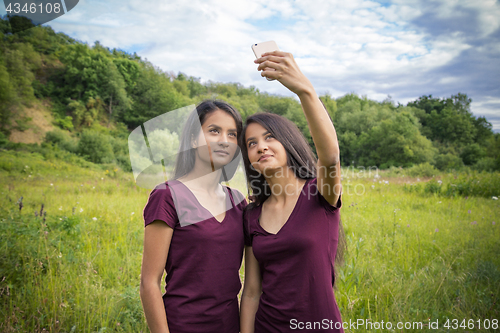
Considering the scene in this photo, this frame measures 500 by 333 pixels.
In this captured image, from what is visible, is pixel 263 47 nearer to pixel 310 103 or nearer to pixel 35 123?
pixel 310 103

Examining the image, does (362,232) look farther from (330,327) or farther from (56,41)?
(56,41)

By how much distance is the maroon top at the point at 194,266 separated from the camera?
1240mm

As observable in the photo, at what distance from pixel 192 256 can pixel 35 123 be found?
Answer: 108 ft

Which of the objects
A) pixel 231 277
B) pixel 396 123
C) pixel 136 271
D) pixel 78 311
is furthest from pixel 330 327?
pixel 396 123

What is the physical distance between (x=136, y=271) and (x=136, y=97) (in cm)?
2733

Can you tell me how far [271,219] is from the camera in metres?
1.46

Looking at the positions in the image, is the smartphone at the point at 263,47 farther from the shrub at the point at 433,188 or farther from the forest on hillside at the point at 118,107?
the forest on hillside at the point at 118,107

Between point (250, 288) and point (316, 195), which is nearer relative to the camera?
point (316, 195)

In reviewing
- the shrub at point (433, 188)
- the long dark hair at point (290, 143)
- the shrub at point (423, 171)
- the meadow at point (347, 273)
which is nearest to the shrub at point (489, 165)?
the shrub at point (423, 171)

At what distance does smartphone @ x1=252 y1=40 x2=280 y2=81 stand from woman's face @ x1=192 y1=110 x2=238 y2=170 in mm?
525

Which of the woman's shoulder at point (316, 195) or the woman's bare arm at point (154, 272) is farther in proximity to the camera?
the woman's shoulder at point (316, 195)

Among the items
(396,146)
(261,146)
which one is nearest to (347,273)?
(261,146)

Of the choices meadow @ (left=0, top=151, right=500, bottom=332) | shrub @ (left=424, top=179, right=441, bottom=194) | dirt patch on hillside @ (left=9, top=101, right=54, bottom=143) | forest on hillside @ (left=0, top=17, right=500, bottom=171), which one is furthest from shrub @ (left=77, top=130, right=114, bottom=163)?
shrub @ (left=424, top=179, right=441, bottom=194)

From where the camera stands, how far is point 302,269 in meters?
1.27
